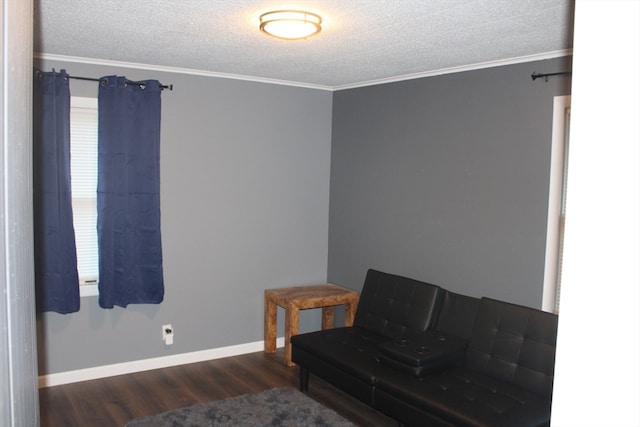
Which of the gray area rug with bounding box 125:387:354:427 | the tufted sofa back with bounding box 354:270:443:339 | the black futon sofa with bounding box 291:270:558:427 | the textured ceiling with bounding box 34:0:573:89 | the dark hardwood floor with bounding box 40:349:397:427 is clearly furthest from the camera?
the tufted sofa back with bounding box 354:270:443:339

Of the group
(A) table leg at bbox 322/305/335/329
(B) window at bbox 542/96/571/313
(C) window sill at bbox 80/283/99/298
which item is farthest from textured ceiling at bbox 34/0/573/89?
(A) table leg at bbox 322/305/335/329

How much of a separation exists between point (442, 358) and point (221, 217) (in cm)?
226

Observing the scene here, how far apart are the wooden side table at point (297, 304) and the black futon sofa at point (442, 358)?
16.9 inches

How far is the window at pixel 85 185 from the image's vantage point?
4.04 meters

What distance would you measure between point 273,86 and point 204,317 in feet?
6.97

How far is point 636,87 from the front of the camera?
0.62m

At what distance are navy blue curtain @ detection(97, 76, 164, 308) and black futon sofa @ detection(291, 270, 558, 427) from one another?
1.37 metres

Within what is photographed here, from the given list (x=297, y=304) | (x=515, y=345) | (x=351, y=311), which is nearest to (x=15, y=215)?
(x=515, y=345)

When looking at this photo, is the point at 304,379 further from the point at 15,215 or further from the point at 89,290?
the point at 15,215

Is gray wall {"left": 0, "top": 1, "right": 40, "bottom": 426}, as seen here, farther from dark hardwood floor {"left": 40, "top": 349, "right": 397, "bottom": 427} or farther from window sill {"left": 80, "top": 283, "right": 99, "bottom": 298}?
window sill {"left": 80, "top": 283, "right": 99, "bottom": 298}

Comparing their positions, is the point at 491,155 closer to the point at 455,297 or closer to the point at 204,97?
the point at 455,297

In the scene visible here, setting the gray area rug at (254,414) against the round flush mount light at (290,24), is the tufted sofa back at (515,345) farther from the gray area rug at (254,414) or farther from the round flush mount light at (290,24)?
the round flush mount light at (290,24)

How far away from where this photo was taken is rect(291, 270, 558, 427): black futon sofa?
115 inches

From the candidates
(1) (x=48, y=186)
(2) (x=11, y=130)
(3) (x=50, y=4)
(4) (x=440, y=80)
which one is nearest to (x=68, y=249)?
(1) (x=48, y=186)
